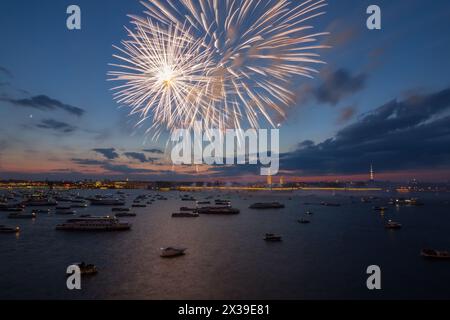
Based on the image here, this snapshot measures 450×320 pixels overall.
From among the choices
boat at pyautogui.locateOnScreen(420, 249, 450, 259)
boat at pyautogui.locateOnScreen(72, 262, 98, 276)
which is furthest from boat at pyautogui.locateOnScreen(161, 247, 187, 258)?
boat at pyautogui.locateOnScreen(420, 249, 450, 259)

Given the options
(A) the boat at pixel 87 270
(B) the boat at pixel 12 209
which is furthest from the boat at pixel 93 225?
(B) the boat at pixel 12 209

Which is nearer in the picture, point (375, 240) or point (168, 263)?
point (168, 263)

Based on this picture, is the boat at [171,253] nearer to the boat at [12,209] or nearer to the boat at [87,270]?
the boat at [87,270]

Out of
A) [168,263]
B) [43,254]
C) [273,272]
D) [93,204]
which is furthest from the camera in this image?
[93,204]

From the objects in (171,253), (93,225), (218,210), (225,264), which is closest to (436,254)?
(225,264)

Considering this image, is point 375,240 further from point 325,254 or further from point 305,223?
point 305,223

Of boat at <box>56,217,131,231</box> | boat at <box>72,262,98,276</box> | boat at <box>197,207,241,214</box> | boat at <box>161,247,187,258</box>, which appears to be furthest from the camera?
boat at <box>197,207,241,214</box>

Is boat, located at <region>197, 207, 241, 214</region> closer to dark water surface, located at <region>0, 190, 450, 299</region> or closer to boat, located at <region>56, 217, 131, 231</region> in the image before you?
dark water surface, located at <region>0, 190, 450, 299</region>
